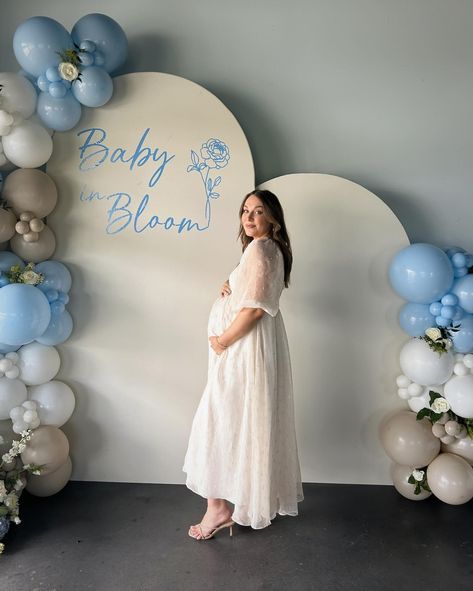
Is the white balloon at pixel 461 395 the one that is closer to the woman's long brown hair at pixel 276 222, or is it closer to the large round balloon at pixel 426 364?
the large round balloon at pixel 426 364

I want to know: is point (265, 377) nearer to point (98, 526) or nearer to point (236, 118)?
point (98, 526)

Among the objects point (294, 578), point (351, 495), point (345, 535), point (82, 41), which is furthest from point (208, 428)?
point (82, 41)

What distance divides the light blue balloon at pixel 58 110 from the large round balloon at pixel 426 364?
2.07m

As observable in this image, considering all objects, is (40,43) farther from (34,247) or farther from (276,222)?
(276,222)

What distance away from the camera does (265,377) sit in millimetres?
2059

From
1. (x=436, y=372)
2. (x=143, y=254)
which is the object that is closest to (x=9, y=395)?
(x=143, y=254)

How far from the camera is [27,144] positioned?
2.34m

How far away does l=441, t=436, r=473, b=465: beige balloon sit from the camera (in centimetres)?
248

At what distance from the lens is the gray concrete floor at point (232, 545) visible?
1.96 metres

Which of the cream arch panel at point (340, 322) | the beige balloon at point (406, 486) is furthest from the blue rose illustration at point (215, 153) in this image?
the beige balloon at point (406, 486)

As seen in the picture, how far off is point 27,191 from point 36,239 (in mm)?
234

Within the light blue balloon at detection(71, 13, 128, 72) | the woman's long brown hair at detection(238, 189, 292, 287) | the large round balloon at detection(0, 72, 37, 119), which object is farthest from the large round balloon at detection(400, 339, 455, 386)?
the large round balloon at detection(0, 72, 37, 119)

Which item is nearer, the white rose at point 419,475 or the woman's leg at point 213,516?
the woman's leg at point 213,516

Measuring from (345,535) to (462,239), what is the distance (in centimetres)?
167
